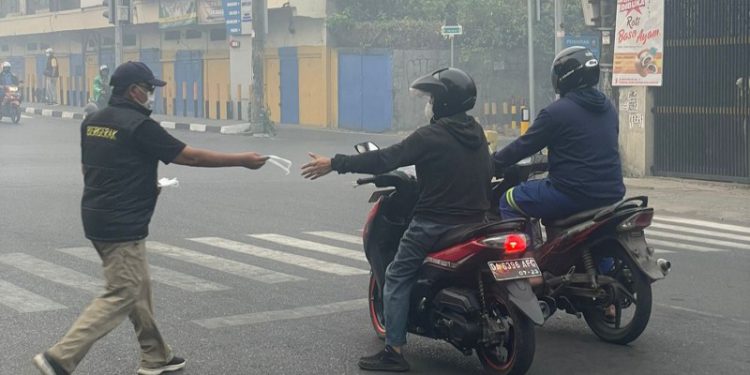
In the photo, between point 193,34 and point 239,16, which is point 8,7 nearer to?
point 193,34

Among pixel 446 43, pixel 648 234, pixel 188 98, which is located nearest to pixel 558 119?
pixel 648 234

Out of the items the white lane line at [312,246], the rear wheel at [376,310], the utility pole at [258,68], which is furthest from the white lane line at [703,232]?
the utility pole at [258,68]

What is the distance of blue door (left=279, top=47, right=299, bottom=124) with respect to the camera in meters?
36.0

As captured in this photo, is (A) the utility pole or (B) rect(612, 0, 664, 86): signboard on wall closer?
(B) rect(612, 0, 664, 86): signboard on wall

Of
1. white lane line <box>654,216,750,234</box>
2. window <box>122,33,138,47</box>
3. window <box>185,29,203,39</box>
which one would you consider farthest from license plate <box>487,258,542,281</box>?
window <box>122,33,138,47</box>

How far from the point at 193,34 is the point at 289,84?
243 inches

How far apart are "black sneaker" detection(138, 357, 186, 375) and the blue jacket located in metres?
2.20

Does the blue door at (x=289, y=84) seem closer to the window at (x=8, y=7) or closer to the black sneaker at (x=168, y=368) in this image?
the window at (x=8, y=7)

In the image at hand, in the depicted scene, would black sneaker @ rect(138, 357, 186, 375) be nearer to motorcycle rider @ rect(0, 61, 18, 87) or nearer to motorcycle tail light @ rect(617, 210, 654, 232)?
motorcycle tail light @ rect(617, 210, 654, 232)

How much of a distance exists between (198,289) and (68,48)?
43.2 meters

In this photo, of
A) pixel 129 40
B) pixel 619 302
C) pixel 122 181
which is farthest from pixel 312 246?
pixel 129 40

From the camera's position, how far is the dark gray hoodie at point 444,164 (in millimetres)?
6309

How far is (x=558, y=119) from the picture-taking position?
7.12m

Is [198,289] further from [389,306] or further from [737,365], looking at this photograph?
[737,365]
